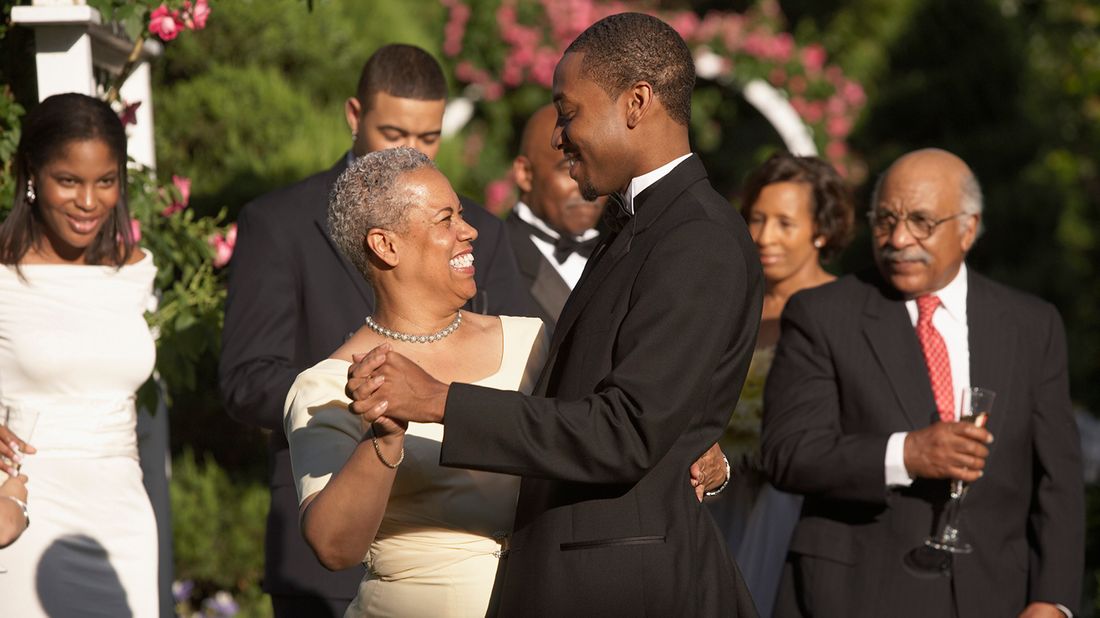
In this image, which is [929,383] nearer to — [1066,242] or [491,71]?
[491,71]

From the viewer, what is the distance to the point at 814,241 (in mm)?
6766

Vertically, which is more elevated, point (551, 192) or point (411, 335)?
point (551, 192)

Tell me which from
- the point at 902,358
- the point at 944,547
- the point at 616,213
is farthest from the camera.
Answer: the point at 902,358

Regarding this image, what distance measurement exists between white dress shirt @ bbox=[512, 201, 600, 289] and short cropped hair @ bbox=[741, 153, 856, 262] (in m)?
0.75

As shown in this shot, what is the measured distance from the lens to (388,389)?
309 cm

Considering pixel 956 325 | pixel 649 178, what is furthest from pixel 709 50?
pixel 649 178

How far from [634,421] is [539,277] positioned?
331 cm

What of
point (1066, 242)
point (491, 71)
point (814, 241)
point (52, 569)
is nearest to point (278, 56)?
point (491, 71)

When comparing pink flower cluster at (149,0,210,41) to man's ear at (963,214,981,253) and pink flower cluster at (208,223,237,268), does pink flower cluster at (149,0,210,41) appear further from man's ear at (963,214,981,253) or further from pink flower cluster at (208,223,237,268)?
man's ear at (963,214,981,253)

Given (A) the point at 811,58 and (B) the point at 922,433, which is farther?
(A) the point at 811,58

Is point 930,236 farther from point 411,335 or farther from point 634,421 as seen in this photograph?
point 634,421

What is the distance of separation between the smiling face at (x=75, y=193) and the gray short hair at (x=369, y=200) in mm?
2012

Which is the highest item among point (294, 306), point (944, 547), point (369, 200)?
point (369, 200)

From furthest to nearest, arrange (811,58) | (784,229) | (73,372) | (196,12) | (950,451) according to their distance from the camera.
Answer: (811,58), (784,229), (196,12), (73,372), (950,451)
